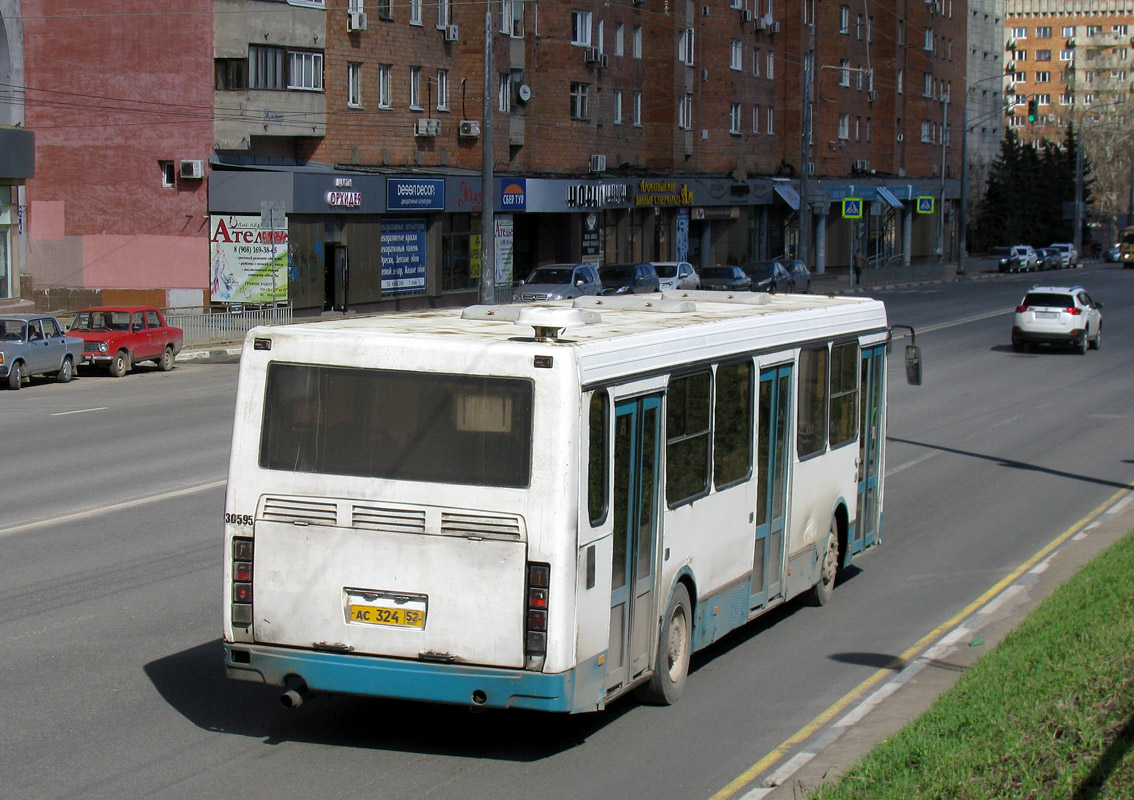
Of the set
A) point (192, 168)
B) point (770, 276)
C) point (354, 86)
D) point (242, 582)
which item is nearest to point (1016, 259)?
point (770, 276)

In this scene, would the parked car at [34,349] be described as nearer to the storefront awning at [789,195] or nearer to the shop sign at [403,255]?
the shop sign at [403,255]

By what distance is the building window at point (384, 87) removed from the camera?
47.6 meters

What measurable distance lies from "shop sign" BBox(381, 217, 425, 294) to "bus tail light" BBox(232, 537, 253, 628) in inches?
1561

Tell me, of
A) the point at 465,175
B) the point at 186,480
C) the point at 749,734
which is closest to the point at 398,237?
the point at 465,175

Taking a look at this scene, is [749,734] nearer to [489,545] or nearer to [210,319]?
[489,545]

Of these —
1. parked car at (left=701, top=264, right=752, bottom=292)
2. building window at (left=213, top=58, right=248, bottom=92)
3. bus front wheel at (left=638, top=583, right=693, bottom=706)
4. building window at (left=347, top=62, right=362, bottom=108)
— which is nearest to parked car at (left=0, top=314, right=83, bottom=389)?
building window at (left=213, top=58, right=248, bottom=92)

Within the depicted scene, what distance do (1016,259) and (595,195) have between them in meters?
38.1

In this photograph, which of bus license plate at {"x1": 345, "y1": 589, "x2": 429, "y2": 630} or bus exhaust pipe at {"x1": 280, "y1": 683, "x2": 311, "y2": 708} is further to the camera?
bus exhaust pipe at {"x1": 280, "y1": 683, "x2": 311, "y2": 708}

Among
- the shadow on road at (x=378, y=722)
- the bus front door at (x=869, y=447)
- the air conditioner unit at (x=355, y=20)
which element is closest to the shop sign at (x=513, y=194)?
the air conditioner unit at (x=355, y=20)

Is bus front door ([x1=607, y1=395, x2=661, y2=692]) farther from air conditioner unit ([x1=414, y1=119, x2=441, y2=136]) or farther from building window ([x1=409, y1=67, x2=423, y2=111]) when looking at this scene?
→ building window ([x1=409, y1=67, x2=423, y2=111])

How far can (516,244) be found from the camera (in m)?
56.9

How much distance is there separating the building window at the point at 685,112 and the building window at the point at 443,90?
56.3 ft

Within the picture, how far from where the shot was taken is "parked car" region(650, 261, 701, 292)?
49.8m

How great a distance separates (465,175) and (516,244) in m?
7.23
